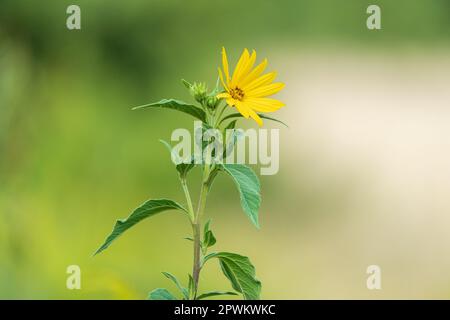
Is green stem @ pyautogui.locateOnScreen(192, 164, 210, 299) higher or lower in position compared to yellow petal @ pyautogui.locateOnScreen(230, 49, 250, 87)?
lower

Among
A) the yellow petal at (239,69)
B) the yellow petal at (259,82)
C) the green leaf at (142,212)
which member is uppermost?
the yellow petal at (239,69)

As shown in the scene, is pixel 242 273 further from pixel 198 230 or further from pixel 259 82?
pixel 259 82

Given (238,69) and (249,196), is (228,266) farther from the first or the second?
(238,69)

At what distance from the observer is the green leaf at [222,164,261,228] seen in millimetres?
583

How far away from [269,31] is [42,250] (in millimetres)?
888

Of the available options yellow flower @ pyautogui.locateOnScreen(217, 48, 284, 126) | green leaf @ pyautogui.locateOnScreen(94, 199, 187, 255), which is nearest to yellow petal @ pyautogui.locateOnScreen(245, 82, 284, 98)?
yellow flower @ pyautogui.locateOnScreen(217, 48, 284, 126)

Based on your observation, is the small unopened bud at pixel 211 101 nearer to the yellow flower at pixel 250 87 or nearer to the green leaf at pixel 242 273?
the yellow flower at pixel 250 87

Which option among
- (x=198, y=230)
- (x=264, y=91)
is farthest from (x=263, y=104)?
(x=198, y=230)

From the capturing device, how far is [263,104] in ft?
2.09

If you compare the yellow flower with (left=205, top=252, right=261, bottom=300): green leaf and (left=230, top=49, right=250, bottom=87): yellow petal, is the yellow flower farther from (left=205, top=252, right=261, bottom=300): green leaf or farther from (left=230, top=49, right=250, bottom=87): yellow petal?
(left=205, top=252, right=261, bottom=300): green leaf

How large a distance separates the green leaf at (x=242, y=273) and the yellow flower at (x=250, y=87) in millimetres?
137

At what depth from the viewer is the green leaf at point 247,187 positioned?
583 millimetres

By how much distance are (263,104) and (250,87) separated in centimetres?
2

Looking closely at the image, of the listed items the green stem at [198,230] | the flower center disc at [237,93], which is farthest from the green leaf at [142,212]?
the flower center disc at [237,93]
